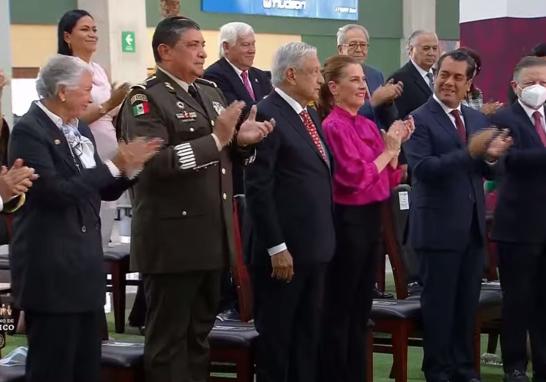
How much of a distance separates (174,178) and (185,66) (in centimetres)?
42

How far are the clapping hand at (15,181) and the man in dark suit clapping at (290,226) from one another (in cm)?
108

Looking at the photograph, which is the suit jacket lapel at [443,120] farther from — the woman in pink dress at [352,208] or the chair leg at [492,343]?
the chair leg at [492,343]

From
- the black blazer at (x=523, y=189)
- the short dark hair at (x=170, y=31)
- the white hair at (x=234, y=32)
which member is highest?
the white hair at (x=234, y=32)

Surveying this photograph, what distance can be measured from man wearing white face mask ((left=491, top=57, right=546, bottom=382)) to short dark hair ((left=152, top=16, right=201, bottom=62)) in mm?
1620

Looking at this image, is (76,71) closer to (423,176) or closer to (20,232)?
(20,232)

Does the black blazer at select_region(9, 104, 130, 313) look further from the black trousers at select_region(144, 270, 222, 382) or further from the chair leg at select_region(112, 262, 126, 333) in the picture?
the chair leg at select_region(112, 262, 126, 333)

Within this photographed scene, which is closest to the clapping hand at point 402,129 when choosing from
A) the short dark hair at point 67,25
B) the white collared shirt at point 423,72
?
the short dark hair at point 67,25

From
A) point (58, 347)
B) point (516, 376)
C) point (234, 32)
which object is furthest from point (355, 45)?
point (58, 347)

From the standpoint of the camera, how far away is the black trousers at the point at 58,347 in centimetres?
368

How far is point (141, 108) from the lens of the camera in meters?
3.96

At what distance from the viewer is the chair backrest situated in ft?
15.2

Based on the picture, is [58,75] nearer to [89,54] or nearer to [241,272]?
[241,272]

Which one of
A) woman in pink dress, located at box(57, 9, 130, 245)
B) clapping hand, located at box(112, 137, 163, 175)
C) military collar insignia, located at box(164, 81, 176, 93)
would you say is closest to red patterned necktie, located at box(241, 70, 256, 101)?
woman in pink dress, located at box(57, 9, 130, 245)

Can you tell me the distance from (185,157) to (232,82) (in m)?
2.09
